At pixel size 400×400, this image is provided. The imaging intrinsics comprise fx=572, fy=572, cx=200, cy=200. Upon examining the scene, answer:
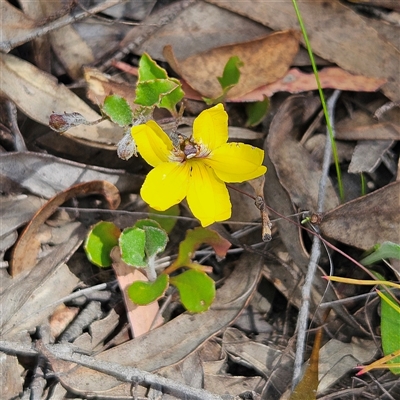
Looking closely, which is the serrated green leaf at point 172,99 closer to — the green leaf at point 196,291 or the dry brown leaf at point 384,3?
the green leaf at point 196,291

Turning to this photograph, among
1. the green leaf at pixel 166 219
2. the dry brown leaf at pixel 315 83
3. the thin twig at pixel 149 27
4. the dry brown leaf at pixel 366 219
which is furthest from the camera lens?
the thin twig at pixel 149 27

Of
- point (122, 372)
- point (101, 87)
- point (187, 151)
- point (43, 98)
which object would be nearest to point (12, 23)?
point (43, 98)

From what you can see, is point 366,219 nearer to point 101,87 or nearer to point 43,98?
point 101,87

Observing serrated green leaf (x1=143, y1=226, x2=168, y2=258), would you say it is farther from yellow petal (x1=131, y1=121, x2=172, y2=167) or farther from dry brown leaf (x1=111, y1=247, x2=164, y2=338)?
yellow petal (x1=131, y1=121, x2=172, y2=167)

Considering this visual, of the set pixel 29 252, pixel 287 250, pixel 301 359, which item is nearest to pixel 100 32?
pixel 29 252

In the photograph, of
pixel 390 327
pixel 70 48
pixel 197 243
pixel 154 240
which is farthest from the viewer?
pixel 70 48

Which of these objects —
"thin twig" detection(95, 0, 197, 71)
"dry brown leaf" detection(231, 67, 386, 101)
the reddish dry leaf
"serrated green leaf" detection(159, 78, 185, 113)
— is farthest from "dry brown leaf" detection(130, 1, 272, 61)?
the reddish dry leaf

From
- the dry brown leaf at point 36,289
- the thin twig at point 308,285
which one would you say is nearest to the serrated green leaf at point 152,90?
the dry brown leaf at point 36,289
